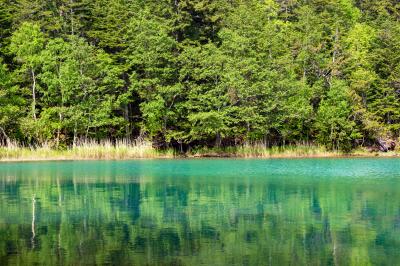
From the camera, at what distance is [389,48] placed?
53844 millimetres

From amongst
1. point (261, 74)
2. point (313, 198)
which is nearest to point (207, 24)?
point (261, 74)

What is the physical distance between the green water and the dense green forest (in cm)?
2085

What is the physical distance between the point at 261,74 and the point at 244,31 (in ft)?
15.2

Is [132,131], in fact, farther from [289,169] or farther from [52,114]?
[289,169]

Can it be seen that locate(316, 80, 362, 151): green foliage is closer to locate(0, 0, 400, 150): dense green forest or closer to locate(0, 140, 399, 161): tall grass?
locate(0, 0, 400, 150): dense green forest

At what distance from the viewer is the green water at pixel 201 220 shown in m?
11.5

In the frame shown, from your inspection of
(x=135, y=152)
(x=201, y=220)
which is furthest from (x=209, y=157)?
(x=201, y=220)

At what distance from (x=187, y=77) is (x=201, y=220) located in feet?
121

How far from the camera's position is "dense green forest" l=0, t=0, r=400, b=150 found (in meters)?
48.6

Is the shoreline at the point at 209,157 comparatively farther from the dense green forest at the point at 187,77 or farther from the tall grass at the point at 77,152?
the dense green forest at the point at 187,77

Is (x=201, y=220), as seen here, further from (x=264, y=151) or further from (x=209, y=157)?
(x=209, y=157)

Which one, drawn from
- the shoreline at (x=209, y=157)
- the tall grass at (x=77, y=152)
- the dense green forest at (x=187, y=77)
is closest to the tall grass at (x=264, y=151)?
the shoreline at (x=209, y=157)

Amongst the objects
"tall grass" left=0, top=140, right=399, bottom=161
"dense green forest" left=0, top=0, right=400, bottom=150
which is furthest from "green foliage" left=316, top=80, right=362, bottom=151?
"tall grass" left=0, top=140, right=399, bottom=161

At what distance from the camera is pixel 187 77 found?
5188 centimetres
